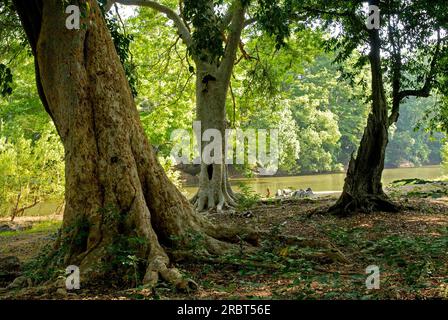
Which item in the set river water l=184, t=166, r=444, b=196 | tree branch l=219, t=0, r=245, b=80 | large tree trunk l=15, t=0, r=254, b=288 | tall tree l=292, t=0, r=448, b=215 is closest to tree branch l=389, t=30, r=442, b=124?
tall tree l=292, t=0, r=448, b=215

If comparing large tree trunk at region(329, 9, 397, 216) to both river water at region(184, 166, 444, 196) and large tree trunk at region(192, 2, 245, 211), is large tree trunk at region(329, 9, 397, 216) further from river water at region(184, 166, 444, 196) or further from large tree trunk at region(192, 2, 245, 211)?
river water at region(184, 166, 444, 196)

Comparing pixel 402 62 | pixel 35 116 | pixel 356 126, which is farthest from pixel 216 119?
pixel 356 126

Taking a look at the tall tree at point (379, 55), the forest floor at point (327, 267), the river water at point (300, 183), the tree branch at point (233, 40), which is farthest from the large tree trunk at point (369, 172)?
the river water at point (300, 183)

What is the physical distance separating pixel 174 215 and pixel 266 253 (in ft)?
4.27

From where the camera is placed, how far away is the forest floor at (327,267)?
4816 millimetres

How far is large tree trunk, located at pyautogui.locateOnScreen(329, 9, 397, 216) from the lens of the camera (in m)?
11.7

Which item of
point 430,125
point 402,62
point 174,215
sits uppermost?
point 402,62

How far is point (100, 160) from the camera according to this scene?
6207 millimetres

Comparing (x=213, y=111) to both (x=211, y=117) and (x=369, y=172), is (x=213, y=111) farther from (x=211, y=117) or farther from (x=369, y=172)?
(x=369, y=172)

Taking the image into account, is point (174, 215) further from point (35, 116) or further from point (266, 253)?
point (35, 116)

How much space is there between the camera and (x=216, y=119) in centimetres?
1520

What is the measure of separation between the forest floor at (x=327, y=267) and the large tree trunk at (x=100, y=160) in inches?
23.4

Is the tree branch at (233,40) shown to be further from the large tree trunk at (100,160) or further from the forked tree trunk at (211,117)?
the large tree trunk at (100,160)

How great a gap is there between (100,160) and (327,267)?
3.08 meters
